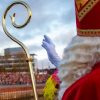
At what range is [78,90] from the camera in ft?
4.22

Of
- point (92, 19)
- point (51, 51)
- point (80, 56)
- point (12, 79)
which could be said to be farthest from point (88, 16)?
point (12, 79)

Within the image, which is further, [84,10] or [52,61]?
[52,61]

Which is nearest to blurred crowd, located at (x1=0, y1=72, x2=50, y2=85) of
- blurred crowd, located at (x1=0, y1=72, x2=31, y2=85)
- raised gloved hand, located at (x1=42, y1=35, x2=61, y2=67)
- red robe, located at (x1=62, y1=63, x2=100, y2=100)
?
blurred crowd, located at (x1=0, y1=72, x2=31, y2=85)

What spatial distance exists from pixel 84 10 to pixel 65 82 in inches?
9.0

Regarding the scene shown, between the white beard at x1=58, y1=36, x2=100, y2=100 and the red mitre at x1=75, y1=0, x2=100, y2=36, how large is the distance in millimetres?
23

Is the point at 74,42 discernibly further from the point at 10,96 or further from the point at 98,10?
the point at 10,96

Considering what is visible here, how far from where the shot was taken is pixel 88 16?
4.47ft

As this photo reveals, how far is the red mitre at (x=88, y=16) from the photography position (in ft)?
4.43

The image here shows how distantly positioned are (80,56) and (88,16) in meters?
0.12

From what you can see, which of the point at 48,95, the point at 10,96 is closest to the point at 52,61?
the point at 48,95

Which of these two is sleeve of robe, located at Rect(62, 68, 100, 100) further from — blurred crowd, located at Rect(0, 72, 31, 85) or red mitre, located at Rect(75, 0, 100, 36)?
blurred crowd, located at Rect(0, 72, 31, 85)

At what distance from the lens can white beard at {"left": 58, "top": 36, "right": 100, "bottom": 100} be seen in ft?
4.49

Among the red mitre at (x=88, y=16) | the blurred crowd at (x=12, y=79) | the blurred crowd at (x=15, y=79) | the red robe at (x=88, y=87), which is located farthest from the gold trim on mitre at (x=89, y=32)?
the blurred crowd at (x=12, y=79)

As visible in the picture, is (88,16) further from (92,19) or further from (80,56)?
(80,56)
